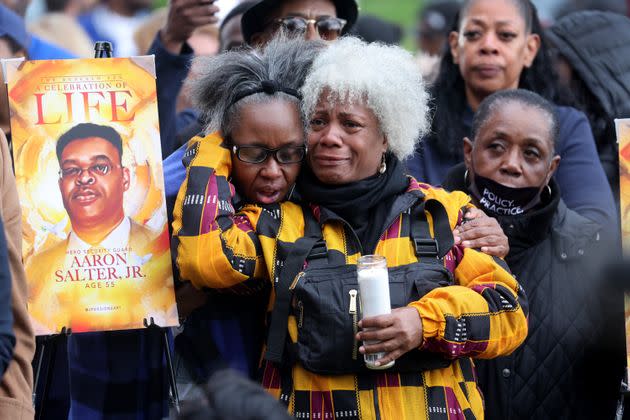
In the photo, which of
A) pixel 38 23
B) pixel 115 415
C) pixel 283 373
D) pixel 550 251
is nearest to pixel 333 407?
pixel 283 373

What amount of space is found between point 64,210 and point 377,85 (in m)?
1.17

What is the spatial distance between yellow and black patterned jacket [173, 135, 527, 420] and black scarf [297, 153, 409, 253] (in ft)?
0.13

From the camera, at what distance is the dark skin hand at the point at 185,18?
518 cm

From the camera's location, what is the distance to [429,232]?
4.12m

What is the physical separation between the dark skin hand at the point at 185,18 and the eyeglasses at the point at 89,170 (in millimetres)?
1138

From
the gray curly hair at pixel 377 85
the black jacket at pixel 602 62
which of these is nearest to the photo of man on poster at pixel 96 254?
the gray curly hair at pixel 377 85

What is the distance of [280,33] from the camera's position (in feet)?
15.6

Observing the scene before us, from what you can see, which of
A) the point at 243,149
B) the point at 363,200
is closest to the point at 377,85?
the point at 363,200

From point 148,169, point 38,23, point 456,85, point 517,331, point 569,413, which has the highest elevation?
point 38,23

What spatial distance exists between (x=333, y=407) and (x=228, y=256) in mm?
598

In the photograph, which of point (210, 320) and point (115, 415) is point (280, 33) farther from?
point (115, 415)

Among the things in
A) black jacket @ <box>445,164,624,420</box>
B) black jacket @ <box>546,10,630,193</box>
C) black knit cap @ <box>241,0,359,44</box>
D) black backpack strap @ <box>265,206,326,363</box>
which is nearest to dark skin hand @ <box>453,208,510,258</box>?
black jacket @ <box>445,164,624,420</box>

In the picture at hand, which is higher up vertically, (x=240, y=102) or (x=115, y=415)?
(x=240, y=102)

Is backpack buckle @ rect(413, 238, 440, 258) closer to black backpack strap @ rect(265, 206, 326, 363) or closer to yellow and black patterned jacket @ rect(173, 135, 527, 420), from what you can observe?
yellow and black patterned jacket @ rect(173, 135, 527, 420)
